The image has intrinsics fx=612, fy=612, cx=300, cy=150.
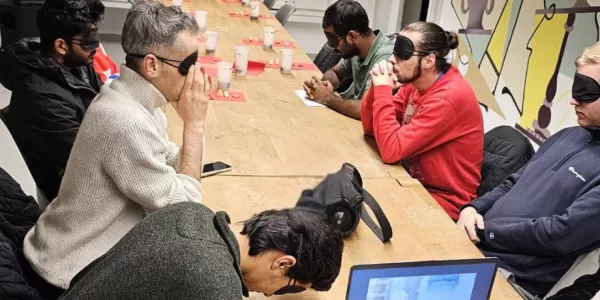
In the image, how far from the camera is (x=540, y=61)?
3.79m

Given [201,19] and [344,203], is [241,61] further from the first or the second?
[344,203]

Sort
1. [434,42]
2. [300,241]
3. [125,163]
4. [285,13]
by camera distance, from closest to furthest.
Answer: [300,241] < [125,163] < [434,42] < [285,13]

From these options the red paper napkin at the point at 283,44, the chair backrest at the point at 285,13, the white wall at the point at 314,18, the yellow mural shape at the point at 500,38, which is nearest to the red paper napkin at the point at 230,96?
the red paper napkin at the point at 283,44

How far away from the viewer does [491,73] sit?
4387mm

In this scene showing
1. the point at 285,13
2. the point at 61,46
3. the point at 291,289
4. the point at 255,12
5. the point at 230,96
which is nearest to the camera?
the point at 291,289

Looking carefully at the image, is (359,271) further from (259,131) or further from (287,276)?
(259,131)

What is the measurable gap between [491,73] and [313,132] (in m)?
2.21

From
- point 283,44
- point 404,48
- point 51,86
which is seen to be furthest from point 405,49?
point 283,44

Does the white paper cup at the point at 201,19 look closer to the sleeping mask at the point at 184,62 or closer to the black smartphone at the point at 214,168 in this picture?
the black smartphone at the point at 214,168

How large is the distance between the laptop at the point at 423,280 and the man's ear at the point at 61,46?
158cm

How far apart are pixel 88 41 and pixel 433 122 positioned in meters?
1.39

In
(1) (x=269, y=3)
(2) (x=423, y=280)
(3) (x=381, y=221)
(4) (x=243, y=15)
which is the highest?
(2) (x=423, y=280)

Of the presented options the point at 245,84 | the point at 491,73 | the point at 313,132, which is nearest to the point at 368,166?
the point at 313,132

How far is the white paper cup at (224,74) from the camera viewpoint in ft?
9.91
